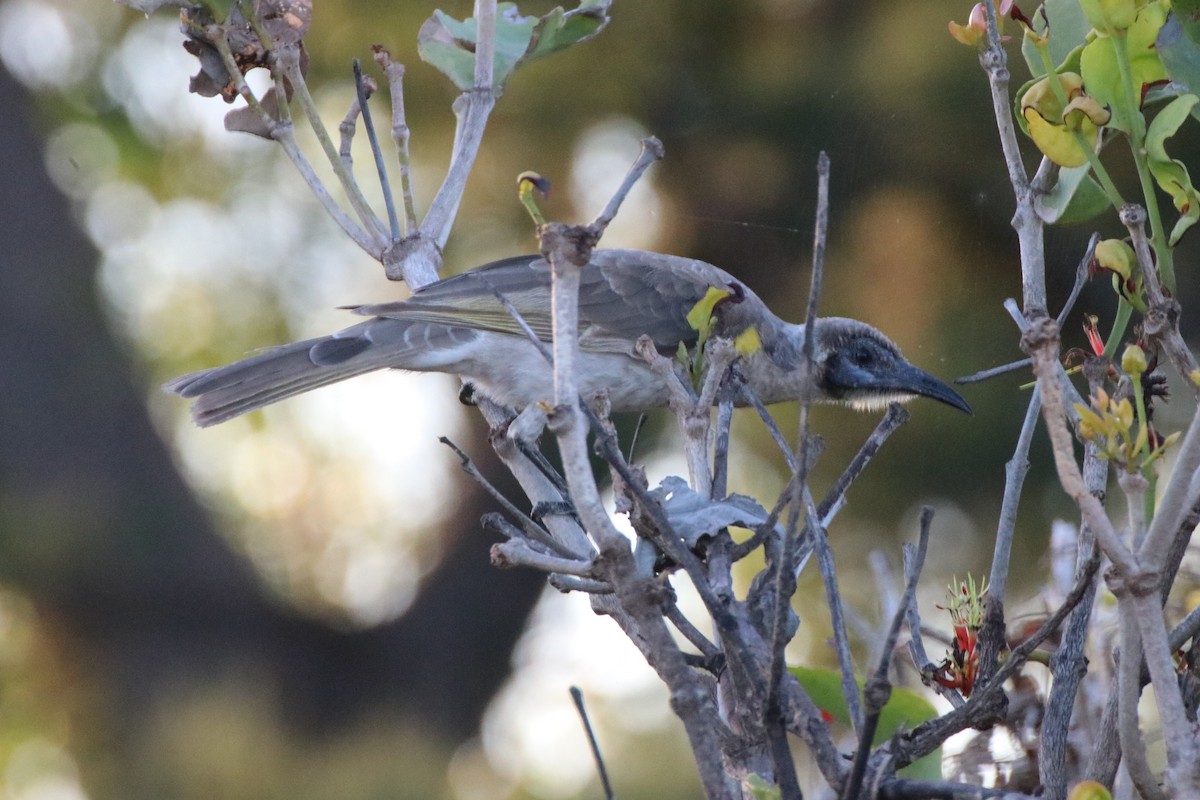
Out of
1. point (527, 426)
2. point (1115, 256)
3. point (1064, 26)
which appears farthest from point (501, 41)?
point (1115, 256)

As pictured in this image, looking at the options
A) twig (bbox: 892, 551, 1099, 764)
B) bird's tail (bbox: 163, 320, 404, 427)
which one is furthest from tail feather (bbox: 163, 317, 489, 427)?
twig (bbox: 892, 551, 1099, 764)

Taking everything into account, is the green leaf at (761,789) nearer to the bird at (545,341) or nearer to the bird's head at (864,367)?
the bird at (545,341)

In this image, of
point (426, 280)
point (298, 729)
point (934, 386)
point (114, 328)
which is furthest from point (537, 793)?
point (114, 328)

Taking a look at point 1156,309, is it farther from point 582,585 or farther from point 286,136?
point 286,136

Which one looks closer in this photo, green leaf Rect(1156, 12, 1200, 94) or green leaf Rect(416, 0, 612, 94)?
green leaf Rect(1156, 12, 1200, 94)

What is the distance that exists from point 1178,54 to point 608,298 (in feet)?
7.00

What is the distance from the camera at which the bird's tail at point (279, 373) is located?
2947 mm

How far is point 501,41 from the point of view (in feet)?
7.25

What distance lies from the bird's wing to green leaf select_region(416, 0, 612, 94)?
861 millimetres

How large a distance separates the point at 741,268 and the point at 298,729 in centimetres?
215

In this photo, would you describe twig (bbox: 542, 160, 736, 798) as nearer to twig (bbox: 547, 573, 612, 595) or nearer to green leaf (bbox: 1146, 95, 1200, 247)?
twig (bbox: 547, 573, 612, 595)

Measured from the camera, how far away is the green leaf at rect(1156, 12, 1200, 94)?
1238mm

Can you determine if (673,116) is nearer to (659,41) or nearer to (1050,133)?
(659,41)

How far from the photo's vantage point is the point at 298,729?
4.31m
